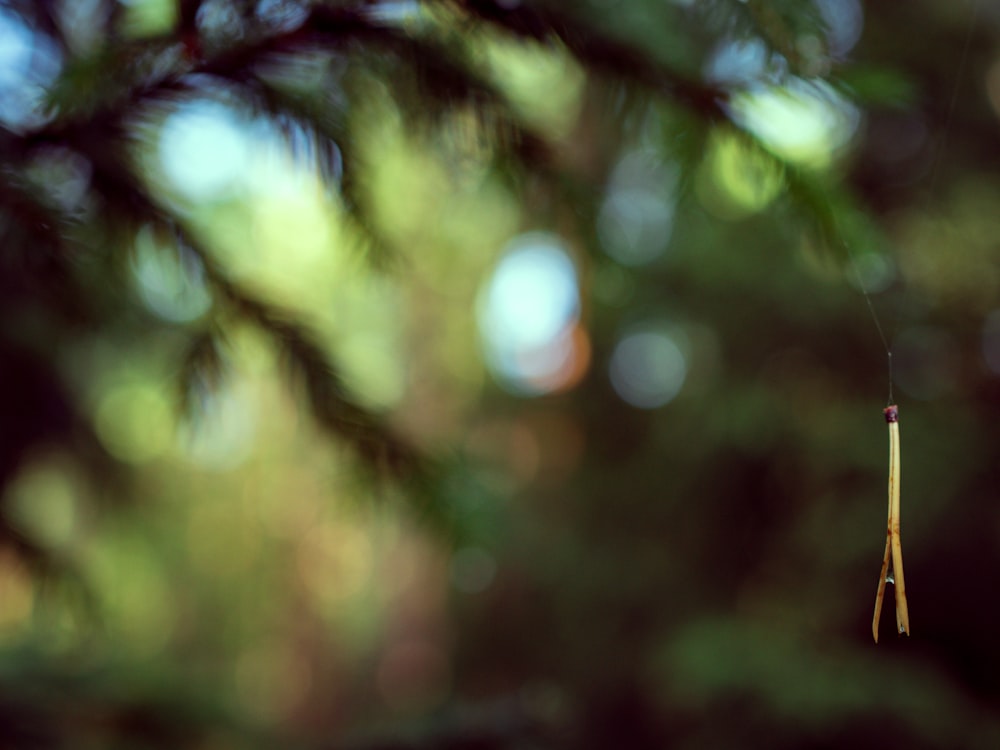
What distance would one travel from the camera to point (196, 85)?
2.76ft

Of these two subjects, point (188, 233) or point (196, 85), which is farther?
point (188, 233)

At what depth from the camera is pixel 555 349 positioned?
19.2 ft

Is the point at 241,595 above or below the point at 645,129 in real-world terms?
above

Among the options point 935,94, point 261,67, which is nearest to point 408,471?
point 261,67

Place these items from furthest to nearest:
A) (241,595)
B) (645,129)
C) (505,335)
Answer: (241,595) < (505,335) < (645,129)

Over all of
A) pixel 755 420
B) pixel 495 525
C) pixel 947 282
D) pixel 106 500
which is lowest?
pixel 495 525

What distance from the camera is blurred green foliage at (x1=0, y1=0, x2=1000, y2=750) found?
85 centimetres

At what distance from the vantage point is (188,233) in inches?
39.5

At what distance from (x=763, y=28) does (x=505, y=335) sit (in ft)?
21.6

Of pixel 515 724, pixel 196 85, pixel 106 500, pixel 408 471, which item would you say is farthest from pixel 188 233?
pixel 106 500

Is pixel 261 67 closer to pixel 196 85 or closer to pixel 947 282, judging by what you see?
pixel 196 85

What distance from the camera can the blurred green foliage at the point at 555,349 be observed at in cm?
85

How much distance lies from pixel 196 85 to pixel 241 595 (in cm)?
1490

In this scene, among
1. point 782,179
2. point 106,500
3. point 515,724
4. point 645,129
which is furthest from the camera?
point 106,500
